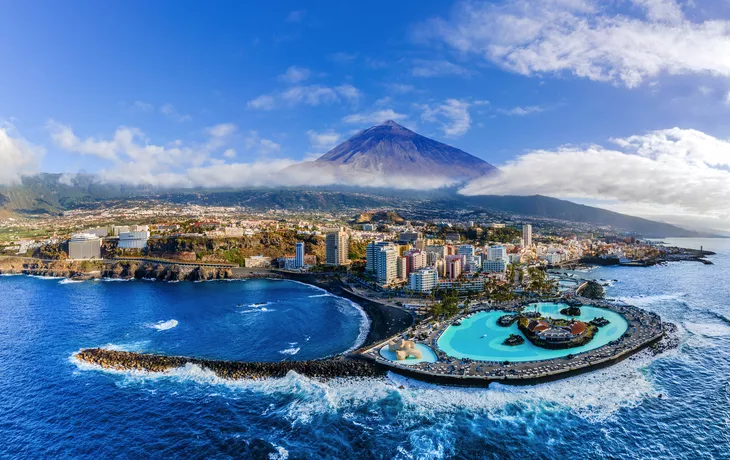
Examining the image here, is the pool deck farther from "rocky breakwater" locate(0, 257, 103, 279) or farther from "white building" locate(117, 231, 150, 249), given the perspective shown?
"white building" locate(117, 231, 150, 249)

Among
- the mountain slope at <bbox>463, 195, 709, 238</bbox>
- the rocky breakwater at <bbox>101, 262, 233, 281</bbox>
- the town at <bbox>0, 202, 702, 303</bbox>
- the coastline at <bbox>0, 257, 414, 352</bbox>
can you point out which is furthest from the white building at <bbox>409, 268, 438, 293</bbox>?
the mountain slope at <bbox>463, 195, 709, 238</bbox>

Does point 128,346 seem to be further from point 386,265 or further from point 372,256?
point 372,256

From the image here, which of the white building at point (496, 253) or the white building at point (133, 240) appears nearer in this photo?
the white building at point (496, 253)

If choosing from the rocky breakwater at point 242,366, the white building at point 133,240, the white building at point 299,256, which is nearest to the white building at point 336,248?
the white building at point 299,256

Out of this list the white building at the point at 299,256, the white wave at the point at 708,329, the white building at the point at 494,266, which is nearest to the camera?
the white wave at the point at 708,329

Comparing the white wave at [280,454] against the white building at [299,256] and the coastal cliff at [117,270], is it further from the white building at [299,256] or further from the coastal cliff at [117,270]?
the white building at [299,256]

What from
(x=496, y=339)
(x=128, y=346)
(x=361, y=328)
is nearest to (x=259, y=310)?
(x=361, y=328)
